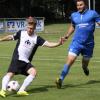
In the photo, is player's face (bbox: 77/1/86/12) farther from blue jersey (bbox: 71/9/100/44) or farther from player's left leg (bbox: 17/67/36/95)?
player's left leg (bbox: 17/67/36/95)

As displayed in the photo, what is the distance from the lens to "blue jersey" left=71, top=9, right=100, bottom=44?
11.3 m

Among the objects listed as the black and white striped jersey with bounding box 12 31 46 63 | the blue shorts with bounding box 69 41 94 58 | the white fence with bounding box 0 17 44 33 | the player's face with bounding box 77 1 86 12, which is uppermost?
the player's face with bounding box 77 1 86 12

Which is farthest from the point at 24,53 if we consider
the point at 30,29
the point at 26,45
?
the point at 30,29

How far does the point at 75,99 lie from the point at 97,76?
11.4ft

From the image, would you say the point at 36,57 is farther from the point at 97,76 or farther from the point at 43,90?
the point at 43,90

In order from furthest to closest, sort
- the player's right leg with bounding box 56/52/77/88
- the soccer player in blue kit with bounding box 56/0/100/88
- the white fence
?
the white fence < the soccer player in blue kit with bounding box 56/0/100/88 < the player's right leg with bounding box 56/52/77/88

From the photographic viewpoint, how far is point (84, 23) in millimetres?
11320

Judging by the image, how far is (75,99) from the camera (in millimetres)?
9789

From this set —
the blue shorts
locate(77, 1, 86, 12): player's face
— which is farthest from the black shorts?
locate(77, 1, 86, 12): player's face

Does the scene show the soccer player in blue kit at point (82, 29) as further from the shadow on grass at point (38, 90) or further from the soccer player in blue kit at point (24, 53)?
the soccer player in blue kit at point (24, 53)

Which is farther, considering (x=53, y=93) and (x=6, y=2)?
(x=6, y=2)

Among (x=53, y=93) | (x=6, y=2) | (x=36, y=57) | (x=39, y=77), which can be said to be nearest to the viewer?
(x=53, y=93)

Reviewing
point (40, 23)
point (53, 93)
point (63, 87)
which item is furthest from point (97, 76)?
point (40, 23)

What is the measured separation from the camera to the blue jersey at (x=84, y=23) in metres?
11.3
